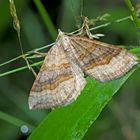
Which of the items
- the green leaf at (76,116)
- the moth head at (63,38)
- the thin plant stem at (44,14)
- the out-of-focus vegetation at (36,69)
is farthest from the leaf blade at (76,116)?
the out-of-focus vegetation at (36,69)

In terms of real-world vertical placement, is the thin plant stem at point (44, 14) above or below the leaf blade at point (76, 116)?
above

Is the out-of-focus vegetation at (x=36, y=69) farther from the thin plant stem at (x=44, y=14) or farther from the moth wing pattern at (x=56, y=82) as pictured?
the moth wing pattern at (x=56, y=82)

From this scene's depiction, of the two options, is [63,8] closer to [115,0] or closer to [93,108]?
[115,0]

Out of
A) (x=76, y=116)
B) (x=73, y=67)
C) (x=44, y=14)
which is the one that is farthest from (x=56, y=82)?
(x=44, y=14)

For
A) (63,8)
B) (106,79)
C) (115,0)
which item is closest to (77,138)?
(106,79)

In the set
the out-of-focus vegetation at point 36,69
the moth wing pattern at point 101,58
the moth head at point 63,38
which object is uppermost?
the moth head at point 63,38

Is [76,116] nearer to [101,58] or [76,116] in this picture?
[76,116]

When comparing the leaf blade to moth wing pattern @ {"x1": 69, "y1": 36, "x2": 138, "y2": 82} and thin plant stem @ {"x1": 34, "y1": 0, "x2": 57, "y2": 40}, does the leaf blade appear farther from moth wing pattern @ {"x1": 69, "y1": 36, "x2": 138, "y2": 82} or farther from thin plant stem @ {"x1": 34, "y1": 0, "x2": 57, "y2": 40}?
thin plant stem @ {"x1": 34, "y1": 0, "x2": 57, "y2": 40}
